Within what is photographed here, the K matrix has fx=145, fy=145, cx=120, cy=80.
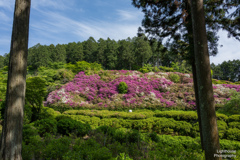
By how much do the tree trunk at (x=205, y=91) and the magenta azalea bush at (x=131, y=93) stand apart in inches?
390

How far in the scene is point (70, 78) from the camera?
54.2 ft

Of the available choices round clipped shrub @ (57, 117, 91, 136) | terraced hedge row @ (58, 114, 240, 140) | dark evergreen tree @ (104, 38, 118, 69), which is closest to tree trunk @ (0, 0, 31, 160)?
round clipped shrub @ (57, 117, 91, 136)

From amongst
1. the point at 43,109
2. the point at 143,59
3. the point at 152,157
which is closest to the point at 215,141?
the point at 152,157

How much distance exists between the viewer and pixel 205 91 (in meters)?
2.58

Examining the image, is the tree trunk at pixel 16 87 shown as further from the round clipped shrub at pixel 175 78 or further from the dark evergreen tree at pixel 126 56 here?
the dark evergreen tree at pixel 126 56

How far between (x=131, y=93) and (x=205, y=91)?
36.7 ft

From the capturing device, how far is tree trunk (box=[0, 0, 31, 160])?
2.37 metres

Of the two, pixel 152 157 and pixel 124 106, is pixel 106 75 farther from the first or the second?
pixel 152 157

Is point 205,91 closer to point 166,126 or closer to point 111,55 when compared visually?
point 166,126

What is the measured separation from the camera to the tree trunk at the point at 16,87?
237 cm

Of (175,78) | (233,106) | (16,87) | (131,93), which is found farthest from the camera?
(175,78)

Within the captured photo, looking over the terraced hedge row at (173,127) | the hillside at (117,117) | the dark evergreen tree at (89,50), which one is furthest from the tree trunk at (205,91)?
the dark evergreen tree at (89,50)

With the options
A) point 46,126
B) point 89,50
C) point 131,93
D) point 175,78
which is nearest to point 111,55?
point 89,50

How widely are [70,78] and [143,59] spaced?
18.5 m
